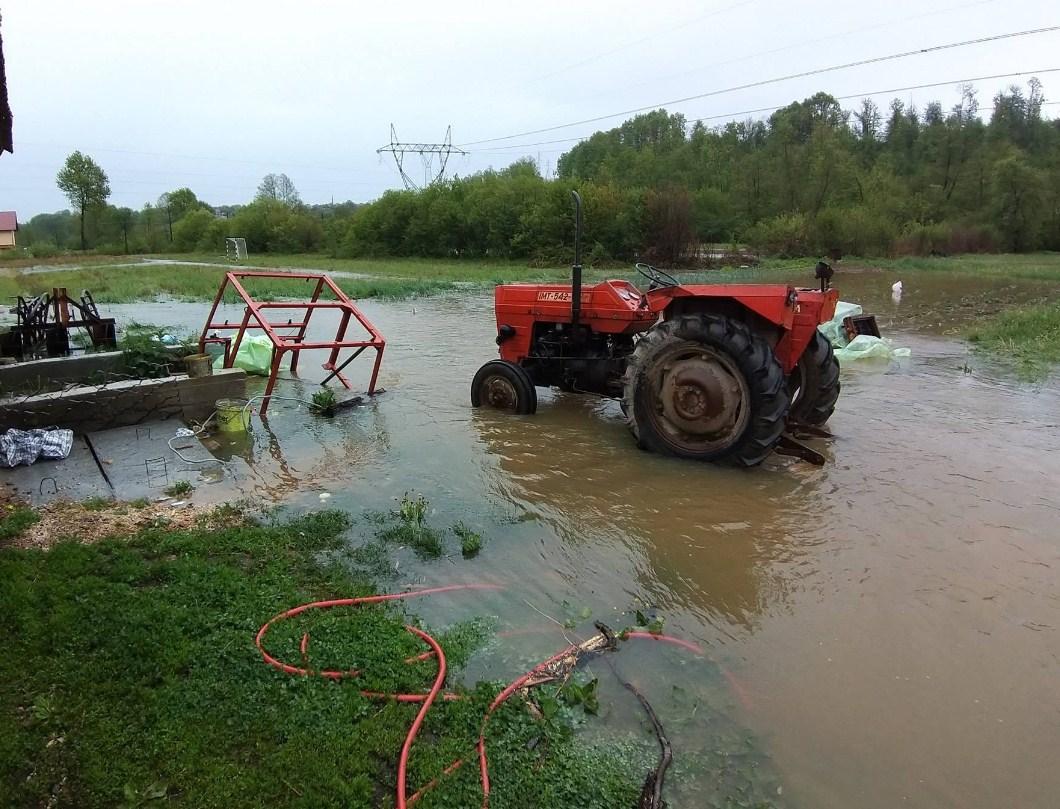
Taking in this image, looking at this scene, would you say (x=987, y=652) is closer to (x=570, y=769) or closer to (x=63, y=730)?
(x=570, y=769)

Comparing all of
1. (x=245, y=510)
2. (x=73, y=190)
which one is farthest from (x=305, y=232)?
(x=245, y=510)

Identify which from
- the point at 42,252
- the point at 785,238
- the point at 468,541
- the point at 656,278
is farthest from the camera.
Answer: the point at 42,252

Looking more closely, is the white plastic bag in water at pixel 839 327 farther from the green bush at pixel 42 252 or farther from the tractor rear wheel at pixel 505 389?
the green bush at pixel 42 252

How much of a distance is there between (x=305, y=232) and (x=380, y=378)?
6713 cm

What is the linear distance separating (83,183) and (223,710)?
77052 millimetres

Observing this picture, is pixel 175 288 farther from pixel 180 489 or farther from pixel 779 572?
pixel 779 572

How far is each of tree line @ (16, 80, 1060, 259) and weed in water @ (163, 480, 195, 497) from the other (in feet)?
130

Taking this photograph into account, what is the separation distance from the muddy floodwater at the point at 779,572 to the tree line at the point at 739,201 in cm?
3779

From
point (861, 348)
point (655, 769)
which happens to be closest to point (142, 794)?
point (655, 769)

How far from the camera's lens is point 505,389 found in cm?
743

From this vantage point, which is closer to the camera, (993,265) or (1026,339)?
(1026,339)

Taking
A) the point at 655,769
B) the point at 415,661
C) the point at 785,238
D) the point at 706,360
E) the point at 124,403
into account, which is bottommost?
the point at 655,769

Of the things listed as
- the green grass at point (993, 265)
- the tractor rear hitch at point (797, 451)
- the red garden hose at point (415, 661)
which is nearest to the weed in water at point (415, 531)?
the red garden hose at point (415, 661)

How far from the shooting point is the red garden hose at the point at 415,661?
8.07ft
